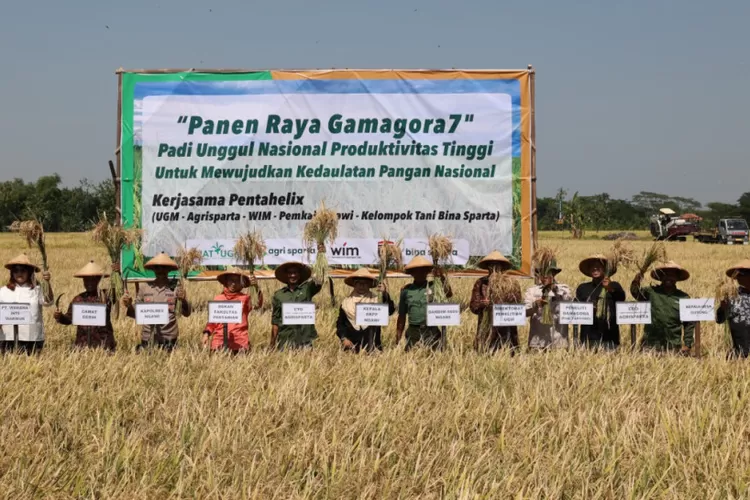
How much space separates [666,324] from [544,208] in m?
90.6

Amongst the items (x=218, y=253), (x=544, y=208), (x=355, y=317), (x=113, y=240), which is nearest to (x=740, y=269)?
(x=355, y=317)

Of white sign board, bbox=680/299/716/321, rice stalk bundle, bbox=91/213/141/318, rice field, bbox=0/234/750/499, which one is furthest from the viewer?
rice stalk bundle, bbox=91/213/141/318

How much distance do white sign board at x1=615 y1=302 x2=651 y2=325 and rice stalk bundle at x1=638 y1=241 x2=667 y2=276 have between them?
378 mm

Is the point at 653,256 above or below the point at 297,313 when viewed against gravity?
above

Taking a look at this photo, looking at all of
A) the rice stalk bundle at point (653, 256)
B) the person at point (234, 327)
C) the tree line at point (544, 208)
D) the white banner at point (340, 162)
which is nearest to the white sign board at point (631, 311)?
the rice stalk bundle at point (653, 256)

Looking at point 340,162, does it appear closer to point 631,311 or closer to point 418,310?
point 418,310

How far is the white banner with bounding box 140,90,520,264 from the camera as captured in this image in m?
11.1

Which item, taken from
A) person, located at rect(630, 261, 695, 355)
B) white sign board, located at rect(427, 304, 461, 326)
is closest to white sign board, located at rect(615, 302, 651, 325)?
person, located at rect(630, 261, 695, 355)

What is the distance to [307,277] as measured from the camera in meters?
8.52

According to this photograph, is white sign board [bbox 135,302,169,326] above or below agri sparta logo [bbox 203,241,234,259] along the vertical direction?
below

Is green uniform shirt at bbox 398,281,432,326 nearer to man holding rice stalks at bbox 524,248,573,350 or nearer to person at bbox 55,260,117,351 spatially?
man holding rice stalks at bbox 524,248,573,350

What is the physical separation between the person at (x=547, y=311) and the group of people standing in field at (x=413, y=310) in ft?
0.03

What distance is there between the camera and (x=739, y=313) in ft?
23.9

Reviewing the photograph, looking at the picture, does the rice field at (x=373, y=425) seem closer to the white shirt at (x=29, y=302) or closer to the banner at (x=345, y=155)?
the white shirt at (x=29, y=302)
